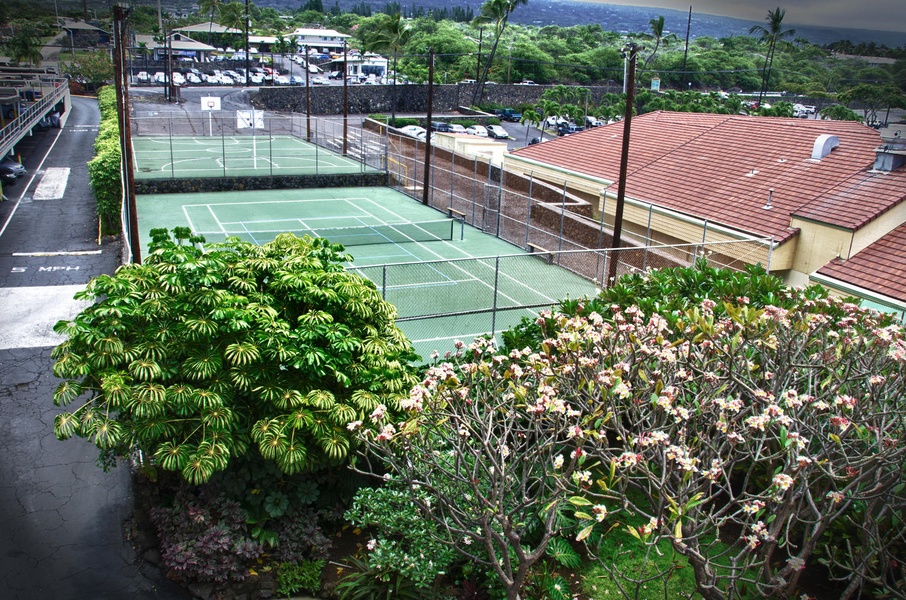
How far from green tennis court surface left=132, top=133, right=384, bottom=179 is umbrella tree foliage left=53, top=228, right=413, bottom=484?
28815mm

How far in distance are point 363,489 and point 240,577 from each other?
199cm

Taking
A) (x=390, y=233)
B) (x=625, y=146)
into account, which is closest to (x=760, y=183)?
(x=625, y=146)

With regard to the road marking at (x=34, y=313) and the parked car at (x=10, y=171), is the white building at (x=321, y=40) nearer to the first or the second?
the parked car at (x=10, y=171)

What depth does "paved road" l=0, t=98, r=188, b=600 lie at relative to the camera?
10.8 metres

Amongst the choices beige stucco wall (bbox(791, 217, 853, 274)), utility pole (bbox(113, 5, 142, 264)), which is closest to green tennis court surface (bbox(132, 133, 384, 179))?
utility pole (bbox(113, 5, 142, 264))

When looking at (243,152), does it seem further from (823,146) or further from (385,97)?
(823,146)

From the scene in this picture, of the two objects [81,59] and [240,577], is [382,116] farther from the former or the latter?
[240,577]

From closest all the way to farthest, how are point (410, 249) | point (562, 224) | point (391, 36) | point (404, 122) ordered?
point (562, 224) < point (410, 249) < point (404, 122) < point (391, 36)

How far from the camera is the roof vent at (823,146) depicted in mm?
27562

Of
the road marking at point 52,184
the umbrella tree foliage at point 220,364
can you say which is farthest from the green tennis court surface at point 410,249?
the road marking at point 52,184

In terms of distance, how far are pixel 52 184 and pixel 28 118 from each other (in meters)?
11.1

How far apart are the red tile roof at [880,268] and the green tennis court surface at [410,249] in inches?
268

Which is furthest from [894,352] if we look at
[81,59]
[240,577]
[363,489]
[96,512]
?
[81,59]

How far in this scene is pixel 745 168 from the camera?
2872cm
